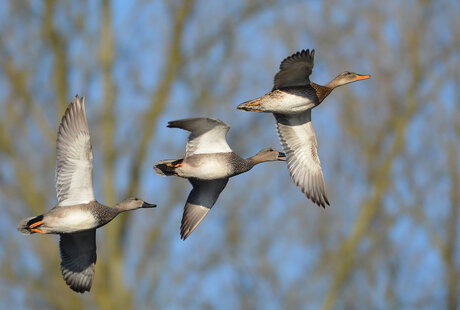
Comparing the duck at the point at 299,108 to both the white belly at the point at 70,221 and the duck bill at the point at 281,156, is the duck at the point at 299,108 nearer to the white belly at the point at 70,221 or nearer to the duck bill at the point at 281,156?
the duck bill at the point at 281,156

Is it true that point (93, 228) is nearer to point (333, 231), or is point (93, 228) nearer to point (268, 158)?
point (268, 158)

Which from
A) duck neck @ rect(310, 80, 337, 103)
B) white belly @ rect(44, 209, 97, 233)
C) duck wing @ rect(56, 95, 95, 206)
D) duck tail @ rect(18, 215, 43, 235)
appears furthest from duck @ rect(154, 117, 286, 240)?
duck tail @ rect(18, 215, 43, 235)

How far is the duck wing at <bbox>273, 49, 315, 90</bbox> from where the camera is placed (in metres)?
7.62

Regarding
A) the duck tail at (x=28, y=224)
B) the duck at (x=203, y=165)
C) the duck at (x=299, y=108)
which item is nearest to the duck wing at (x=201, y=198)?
the duck at (x=203, y=165)

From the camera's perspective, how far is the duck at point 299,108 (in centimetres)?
790

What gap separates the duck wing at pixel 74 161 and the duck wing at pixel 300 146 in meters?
2.18

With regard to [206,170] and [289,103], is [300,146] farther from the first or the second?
[206,170]

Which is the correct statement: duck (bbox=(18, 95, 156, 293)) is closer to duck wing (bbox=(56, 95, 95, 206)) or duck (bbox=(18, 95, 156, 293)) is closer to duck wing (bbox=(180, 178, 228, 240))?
duck wing (bbox=(56, 95, 95, 206))

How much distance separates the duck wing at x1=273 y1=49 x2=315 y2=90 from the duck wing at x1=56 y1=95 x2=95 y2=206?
6.24ft

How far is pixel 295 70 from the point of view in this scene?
26.0ft

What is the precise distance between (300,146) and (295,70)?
1.29 metres

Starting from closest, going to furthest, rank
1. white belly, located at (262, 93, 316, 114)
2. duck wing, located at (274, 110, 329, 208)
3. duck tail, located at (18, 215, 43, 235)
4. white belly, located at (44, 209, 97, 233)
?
white belly, located at (44, 209, 97, 233), duck tail, located at (18, 215, 43, 235), white belly, located at (262, 93, 316, 114), duck wing, located at (274, 110, 329, 208)

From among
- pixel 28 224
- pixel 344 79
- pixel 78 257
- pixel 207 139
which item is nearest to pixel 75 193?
pixel 28 224

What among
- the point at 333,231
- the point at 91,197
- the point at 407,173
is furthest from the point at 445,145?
the point at 91,197
